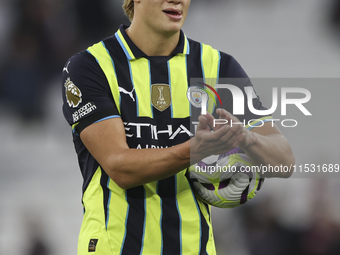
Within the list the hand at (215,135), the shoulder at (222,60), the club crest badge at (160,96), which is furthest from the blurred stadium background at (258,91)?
the hand at (215,135)

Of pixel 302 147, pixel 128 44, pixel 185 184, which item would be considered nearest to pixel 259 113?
pixel 185 184

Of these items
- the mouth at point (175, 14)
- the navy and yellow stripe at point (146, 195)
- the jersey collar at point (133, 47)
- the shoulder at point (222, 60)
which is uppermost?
the mouth at point (175, 14)

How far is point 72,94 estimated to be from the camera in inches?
102

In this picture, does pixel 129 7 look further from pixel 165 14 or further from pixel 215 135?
pixel 215 135

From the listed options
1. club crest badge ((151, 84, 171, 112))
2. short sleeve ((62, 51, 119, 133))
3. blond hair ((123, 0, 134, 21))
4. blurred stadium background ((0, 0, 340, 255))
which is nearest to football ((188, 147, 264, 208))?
club crest badge ((151, 84, 171, 112))

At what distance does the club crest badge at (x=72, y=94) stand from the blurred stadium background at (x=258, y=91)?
8.42 ft

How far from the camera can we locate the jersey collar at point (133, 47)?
2682 millimetres

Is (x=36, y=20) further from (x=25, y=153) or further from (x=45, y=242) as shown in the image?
(x=45, y=242)

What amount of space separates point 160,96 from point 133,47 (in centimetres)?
27

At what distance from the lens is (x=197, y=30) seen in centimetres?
579

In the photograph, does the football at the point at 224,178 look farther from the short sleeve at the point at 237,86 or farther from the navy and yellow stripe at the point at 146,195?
the short sleeve at the point at 237,86

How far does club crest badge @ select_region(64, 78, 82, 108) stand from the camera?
101 inches

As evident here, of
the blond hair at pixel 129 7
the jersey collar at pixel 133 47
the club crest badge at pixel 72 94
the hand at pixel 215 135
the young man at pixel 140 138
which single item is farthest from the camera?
the blond hair at pixel 129 7

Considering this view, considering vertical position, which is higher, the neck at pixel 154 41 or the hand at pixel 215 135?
the neck at pixel 154 41
